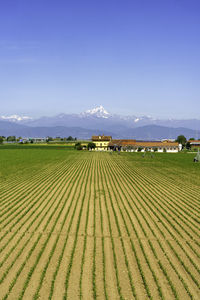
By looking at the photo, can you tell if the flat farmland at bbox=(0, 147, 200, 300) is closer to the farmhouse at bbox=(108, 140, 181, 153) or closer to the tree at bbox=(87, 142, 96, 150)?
the farmhouse at bbox=(108, 140, 181, 153)

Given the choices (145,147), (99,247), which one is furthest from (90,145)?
(99,247)

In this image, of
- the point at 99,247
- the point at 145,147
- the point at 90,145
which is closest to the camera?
the point at 99,247

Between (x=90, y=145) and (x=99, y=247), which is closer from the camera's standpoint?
(x=99, y=247)

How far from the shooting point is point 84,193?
→ 2525cm

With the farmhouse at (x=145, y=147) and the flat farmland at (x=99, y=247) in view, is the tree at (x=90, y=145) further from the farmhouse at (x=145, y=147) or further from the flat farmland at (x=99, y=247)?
the flat farmland at (x=99, y=247)

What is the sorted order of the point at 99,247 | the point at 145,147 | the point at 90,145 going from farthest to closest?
the point at 90,145 < the point at 145,147 < the point at 99,247

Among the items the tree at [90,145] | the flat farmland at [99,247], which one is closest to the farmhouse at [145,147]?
the tree at [90,145]

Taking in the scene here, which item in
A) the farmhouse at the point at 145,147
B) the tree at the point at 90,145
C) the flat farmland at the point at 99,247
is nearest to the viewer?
the flat farmland at the point at 99,247

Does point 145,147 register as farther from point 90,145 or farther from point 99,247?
point 99,247

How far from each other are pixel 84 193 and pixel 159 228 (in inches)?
421

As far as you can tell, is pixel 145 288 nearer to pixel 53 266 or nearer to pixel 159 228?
pixel 53 266

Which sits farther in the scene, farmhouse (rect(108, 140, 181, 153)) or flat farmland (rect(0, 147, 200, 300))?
farmhouse (rect(108, 140, 181, 153))

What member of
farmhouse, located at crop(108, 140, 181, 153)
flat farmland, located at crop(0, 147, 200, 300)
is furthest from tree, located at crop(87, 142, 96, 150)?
flat farmland, located at crop(0, 147, 200, 300)

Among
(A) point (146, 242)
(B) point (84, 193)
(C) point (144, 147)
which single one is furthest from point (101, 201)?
(C) point (144, 147)
